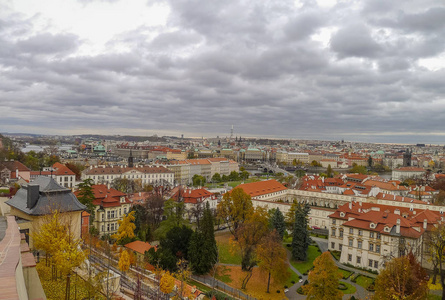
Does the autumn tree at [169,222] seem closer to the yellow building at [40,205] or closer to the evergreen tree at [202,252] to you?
the evergreen tree at [202,252]

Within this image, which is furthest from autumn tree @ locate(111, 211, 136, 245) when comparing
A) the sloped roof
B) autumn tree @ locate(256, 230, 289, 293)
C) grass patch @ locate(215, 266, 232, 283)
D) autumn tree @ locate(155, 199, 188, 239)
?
autumn tree @ locate(256, 230, 289, 293)

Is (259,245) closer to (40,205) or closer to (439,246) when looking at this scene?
(439,246)

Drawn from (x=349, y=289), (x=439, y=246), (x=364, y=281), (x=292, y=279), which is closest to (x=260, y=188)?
(x=292, y=279)

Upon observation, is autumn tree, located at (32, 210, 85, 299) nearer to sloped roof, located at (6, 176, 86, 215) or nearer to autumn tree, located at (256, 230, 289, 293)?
sloped roof, located at (6, 176, 86, 215)

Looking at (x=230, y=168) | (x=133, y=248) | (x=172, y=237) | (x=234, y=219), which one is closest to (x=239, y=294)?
(x=172, y=237)

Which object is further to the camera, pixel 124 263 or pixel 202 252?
pixel 202 252

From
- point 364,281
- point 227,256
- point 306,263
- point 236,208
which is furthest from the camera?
point 236,208
